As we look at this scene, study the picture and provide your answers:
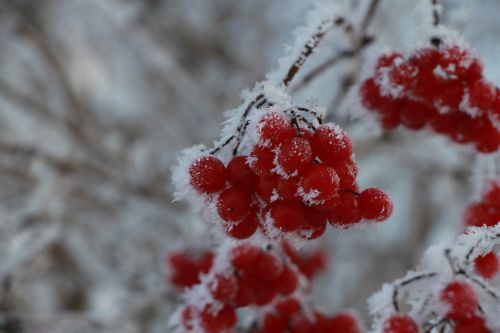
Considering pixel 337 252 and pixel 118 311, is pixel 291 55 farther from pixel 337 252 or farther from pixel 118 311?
pixel 337 252

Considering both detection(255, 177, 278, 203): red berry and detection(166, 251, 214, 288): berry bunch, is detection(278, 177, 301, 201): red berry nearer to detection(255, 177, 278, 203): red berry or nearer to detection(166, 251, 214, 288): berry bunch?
detection(255, 177, 278, 203): red berry

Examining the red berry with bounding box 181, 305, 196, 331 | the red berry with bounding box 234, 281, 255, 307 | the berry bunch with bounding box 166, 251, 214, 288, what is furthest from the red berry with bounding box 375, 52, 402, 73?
the berry bunch with bounding box 166, 251, 214, 288

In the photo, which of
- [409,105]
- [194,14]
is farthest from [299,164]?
[194,14]

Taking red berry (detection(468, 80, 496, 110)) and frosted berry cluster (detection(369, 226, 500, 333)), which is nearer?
frosted berry cluster (detection(369, 226, 500, 333))

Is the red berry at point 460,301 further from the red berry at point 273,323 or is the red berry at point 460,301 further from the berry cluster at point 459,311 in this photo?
the red berry at point 273,323

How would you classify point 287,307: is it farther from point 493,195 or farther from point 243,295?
point 493,195

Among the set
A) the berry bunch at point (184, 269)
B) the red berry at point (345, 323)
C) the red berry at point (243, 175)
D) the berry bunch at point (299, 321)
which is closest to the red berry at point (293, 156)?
the red berry at point (243, 175)
